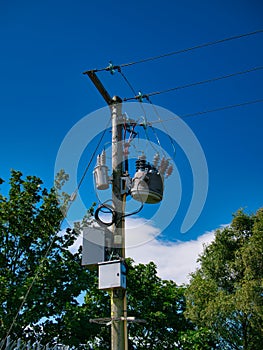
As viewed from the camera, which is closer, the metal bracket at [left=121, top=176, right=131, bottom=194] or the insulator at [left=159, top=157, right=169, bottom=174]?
the metal bracket at [left=121, top=176, right=131, bottom=194]

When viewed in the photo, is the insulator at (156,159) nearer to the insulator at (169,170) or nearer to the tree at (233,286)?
the insulator at (169,170)

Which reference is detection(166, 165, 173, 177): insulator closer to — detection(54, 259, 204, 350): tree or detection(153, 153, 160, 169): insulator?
detection(153, 153, 160, 169): insulator

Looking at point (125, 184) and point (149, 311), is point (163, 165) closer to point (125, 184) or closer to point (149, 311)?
point (125, 184)

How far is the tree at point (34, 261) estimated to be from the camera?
12.6 meters

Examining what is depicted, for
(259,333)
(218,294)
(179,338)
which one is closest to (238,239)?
(218,294)

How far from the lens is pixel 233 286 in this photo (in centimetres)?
1391

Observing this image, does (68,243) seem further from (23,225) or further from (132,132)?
(132,132)

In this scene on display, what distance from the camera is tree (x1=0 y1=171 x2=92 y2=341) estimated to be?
1260 centimetres

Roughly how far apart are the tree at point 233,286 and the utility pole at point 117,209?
9.20m

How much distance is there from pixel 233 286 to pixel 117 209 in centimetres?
1055

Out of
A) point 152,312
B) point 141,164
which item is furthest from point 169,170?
point 152,312

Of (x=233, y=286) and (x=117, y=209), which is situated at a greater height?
(x=233, y=286)

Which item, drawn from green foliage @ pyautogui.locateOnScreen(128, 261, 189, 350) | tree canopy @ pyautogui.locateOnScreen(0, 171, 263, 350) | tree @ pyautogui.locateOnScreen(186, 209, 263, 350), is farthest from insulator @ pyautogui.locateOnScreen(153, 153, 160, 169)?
green foliage @ pyautogui.locateOnScreen(128, 261, 189, 350)

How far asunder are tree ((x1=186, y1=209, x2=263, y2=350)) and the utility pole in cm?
920
